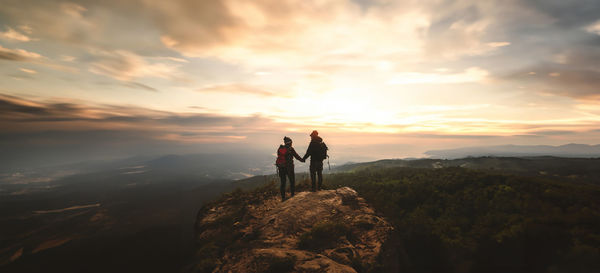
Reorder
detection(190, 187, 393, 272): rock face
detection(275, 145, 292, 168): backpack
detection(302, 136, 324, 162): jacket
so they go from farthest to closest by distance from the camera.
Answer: detection(302, 136, 324, 162): jacket → detection(275, 145, 292, 168): backpack → detection(190, 187, 393, 272): rock face

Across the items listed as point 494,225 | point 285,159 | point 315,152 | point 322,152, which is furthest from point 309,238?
point 494,225

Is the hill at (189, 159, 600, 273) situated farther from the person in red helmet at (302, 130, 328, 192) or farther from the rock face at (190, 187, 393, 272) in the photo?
the person in red helmet at (302, 130, 328, 192)

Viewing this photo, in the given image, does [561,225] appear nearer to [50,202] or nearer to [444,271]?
[444,271]

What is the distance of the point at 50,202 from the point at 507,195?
31370 centimetres

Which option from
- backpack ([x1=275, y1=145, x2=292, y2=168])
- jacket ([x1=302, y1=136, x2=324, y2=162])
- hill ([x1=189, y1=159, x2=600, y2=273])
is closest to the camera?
hill ([x1=189, y1=159, x2=600, y2=273])

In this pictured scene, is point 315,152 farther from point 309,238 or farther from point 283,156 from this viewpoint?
Answer: point 309,238

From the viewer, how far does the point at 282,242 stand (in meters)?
8.94

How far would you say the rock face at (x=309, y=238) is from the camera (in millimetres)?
7414

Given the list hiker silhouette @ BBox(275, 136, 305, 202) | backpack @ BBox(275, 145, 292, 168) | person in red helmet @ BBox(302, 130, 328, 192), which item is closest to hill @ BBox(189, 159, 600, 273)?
hiker silhouette @ BBox(275, 136, 305, 202)

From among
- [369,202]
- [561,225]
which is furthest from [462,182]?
[369,202]

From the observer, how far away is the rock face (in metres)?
7.41

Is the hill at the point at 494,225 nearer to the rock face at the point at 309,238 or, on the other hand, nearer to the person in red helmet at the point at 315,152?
the rock face at the point at 309,238

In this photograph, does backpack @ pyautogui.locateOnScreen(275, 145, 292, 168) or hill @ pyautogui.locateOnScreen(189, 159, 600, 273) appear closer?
hill @ pyautogui.locateOnScreen(189, 159, 600, 273)

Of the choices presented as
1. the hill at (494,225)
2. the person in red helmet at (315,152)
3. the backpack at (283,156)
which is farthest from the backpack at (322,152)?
the hill at (494,225)
